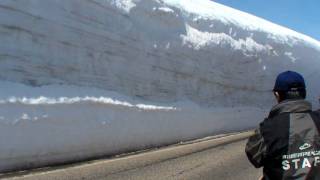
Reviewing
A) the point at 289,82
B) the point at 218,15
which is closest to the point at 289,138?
the point at 289,82

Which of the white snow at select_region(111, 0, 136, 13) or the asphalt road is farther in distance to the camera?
the white snow at select_region(111, 0, 136, 13)

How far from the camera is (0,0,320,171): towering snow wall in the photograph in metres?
9.82

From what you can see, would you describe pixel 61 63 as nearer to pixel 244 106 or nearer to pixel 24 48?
pixel 24 48

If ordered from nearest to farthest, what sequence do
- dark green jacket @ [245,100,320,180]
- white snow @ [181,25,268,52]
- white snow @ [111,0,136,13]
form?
dark green jacket @ [245,100,320,180] < white snow @ [111,0,136,13] < white snow @ [181,25,268,52]

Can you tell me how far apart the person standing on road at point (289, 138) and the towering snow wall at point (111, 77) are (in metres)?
6.21

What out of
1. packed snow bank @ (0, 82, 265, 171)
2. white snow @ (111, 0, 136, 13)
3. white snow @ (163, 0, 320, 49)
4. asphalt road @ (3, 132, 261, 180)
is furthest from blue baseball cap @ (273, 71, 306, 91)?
white snow @ (163, 0, 320, 49)

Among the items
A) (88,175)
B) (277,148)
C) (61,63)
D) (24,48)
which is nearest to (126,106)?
(61,63)

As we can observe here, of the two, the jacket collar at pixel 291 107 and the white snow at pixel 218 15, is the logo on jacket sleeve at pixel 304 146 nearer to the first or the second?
the jacket collar at pixel 291 107

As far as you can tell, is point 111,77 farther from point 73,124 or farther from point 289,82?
point 289,82

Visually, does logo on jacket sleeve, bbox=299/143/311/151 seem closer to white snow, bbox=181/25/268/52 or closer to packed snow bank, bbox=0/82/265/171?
packed snow bank, bbox=0/82/265/171

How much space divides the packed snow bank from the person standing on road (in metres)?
6.20

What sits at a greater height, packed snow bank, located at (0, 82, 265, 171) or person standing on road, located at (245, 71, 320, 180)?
packed snow bank, located at (0, 82, 265, 171)

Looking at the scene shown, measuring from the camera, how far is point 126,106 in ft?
41.5

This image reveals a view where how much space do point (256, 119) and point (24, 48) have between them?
43.2 feet
